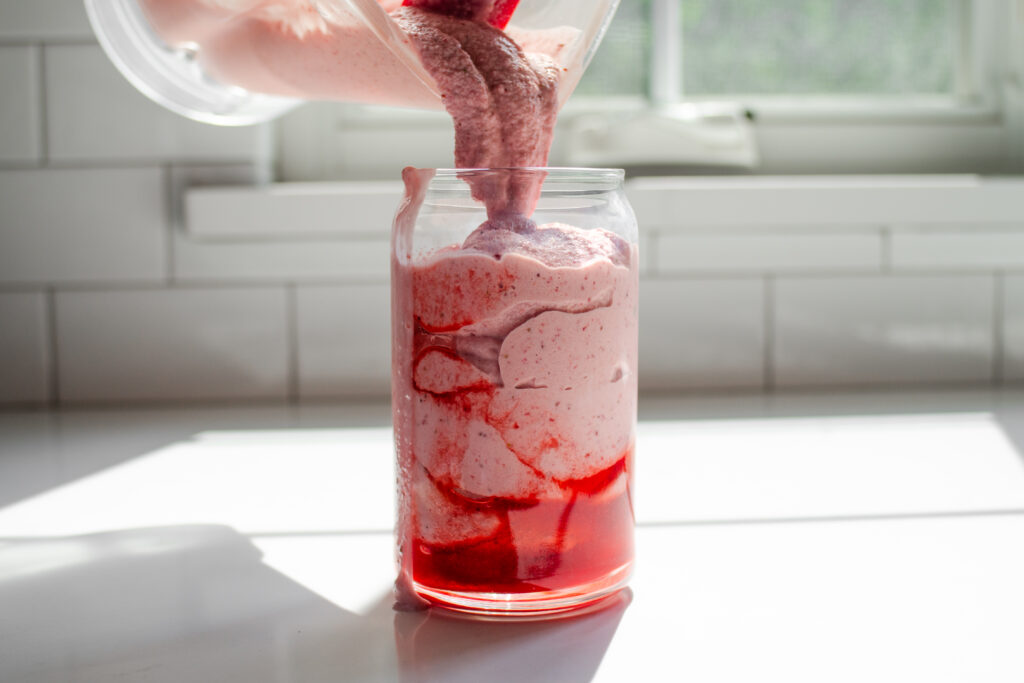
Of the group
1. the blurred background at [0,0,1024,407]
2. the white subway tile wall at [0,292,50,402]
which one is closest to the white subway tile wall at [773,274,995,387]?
the blurred background at [0,0,1024,407]

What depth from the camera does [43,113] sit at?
0.94 meters

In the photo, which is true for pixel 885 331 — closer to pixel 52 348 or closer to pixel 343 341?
pixel 343 341

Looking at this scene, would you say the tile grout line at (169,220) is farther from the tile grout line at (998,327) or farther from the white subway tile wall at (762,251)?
the tile grout line at (998,327)

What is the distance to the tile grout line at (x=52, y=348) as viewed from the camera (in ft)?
3.12

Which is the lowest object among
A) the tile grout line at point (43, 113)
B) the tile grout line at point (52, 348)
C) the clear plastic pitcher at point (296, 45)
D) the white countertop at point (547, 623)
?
the white countertop at point (547, 623)

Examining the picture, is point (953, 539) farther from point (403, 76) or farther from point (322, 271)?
point (322, 271)

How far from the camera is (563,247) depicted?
38 centimetres

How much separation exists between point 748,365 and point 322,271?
47 centimetres

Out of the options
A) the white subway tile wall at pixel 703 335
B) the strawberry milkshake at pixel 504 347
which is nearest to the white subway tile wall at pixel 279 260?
the white subway tile wall at pixel 703 335

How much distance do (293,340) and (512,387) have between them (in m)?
0.62

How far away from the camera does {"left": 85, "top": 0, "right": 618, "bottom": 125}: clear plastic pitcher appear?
42 cm

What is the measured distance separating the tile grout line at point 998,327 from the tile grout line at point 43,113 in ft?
3.38

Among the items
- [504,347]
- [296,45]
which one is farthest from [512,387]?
[296,45]

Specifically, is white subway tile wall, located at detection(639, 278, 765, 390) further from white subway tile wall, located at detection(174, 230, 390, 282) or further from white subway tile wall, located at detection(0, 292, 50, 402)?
white subway tile wall, located at detection(0, 292, 50, 402)
